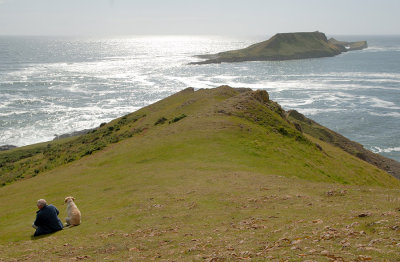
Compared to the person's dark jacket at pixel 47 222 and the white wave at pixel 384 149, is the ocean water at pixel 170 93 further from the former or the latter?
the person's dark jacket at pixel 47 222

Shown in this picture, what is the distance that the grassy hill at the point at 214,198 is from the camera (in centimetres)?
1142

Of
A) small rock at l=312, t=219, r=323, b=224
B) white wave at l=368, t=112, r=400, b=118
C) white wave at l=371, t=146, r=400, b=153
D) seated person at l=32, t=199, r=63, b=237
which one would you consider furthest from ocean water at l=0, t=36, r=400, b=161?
seated person at l=32, t=199, r=63, b=237

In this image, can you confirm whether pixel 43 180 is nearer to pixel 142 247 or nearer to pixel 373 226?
pixel 142 247

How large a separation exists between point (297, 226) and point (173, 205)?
25.7 ft

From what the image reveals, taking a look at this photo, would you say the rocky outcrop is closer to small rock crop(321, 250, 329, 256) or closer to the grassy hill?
the grassy hill

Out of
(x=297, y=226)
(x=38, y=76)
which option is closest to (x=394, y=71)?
(x=38, y=76)

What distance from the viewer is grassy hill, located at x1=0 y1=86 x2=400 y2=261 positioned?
37.5ft

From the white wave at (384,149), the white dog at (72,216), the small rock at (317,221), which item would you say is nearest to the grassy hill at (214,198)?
the small rock at (317,221)

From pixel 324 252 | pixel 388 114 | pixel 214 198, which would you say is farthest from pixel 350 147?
pixel 324 252

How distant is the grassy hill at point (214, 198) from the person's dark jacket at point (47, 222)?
0.68 metres

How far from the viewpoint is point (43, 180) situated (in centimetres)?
3092

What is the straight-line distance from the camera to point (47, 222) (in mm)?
16422

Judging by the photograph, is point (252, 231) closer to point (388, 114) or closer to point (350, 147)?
point (350, 147)

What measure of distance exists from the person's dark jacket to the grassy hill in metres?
0.68
